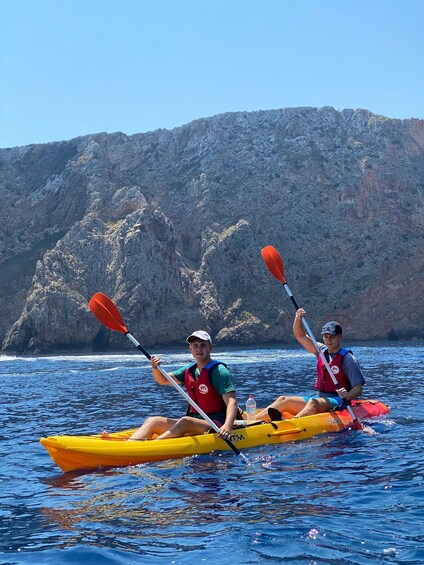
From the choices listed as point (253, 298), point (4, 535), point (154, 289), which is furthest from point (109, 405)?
point (253, 298)

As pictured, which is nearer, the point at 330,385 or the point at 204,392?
the point at 204,392

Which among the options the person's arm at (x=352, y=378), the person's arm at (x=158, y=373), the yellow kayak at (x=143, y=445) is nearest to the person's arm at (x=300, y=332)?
the person's arm at (x=352, y=378)

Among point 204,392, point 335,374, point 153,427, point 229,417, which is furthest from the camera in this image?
point 335,374

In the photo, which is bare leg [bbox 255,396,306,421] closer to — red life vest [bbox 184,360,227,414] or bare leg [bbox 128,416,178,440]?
red life vest [bbox 184,360,227,414]

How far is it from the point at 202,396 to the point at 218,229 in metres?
63.3

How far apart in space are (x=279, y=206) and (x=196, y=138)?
16.5 meters

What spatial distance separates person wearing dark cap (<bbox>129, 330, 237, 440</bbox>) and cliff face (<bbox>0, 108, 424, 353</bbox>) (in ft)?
167

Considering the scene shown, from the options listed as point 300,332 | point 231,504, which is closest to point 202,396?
point 231,504

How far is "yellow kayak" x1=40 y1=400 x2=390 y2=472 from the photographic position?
9531mm

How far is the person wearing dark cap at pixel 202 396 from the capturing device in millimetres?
9866

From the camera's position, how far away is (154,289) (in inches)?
2504

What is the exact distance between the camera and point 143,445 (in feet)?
32.3

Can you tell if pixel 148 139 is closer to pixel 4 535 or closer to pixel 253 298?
pixel 253 298

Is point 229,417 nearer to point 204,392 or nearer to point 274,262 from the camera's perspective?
point 204,392
